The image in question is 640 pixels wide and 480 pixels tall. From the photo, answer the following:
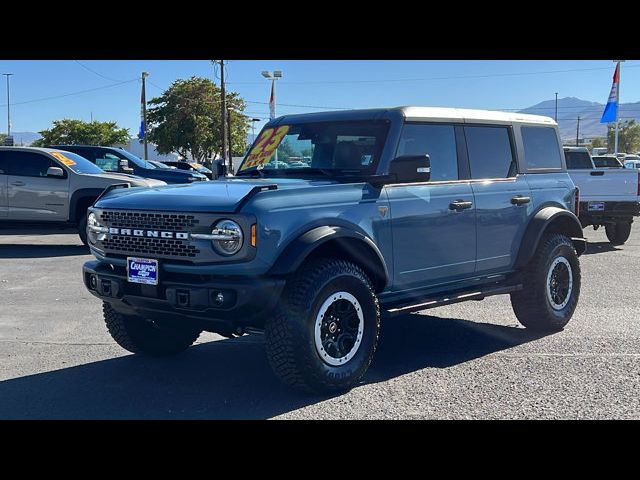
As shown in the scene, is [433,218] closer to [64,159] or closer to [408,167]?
[408,167]

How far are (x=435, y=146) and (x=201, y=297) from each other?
263 cm

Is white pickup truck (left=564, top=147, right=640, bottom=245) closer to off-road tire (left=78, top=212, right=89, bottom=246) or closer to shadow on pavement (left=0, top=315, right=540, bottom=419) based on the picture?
shadow on pavement (left=0, top=315, right=540, bottom=419)

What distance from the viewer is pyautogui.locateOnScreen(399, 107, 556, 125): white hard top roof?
19.9 ft

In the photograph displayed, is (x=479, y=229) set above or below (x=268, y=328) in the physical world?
above

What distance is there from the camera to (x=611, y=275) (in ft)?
34.7

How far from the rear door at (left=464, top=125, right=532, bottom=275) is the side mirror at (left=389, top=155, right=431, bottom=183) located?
97 cm

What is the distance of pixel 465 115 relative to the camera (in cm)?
654

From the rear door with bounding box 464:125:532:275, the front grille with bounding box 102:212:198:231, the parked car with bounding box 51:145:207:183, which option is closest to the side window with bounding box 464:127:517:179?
the rear door with bounding box 464:125:532:275

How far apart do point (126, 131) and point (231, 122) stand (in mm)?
17165

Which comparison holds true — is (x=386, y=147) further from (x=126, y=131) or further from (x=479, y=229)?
(x=126, y=131)

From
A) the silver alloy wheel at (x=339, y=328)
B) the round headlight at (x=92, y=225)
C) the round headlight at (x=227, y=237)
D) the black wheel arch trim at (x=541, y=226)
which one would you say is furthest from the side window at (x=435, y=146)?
the round headlight at (x=92, y=225)

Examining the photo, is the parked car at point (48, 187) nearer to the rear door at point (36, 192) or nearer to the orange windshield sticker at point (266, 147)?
the rear door at point (36, 192)

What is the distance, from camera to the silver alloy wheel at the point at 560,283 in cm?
709
